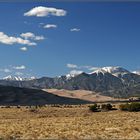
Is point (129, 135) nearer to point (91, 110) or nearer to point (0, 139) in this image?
point (0, 139)

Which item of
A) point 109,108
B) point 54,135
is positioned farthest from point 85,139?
point 109,108

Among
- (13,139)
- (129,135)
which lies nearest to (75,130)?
(129,135)

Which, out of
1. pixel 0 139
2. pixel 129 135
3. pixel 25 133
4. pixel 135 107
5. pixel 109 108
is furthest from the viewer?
pixel 109 108

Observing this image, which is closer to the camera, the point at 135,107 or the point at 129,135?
the point at 129,135

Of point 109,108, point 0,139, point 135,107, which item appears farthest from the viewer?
point 109,108

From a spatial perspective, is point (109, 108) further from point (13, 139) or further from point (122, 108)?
point (13, 139)

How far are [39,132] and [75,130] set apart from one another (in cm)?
416

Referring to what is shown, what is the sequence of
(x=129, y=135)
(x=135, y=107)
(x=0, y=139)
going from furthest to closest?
(x=135, y=107) → (x=129, y=135) → (x=0, y=139)

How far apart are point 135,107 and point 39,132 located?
1959 inches

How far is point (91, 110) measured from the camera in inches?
3585

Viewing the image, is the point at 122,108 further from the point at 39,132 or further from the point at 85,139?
the point at 85,139

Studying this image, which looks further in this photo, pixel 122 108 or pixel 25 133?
pixel 122 108

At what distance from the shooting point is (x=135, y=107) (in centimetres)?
8675

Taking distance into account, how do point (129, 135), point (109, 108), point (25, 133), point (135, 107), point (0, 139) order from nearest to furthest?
point (0, 139) < point (129, 135) < point (25, 133) < point (135, 107) < point (109, 108)
